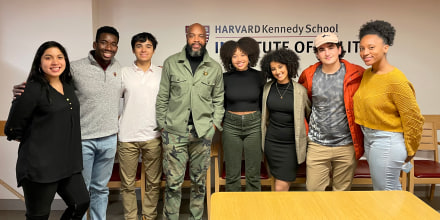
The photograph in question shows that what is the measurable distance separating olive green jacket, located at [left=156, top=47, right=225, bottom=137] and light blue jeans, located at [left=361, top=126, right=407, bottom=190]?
119 cm

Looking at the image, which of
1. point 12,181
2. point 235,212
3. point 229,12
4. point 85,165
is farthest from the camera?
point 229,12

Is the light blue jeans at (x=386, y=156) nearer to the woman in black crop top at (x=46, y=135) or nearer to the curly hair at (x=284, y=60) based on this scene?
the curly hair at (x=284, y=60)

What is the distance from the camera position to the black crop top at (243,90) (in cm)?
282

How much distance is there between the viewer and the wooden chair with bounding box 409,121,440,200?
3236 millimetres

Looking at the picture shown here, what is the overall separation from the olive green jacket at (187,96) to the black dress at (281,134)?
429mm

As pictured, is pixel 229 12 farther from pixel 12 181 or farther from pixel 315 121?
pixel 12 181

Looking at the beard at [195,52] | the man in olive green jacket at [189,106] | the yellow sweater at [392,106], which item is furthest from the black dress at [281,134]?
the beard at [195,52]

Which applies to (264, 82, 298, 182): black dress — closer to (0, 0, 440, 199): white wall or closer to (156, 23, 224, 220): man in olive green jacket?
(156, 23, 224, 220): man in olive green jacket

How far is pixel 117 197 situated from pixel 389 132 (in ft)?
9.72

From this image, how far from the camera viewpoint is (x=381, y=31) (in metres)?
A: 2.31

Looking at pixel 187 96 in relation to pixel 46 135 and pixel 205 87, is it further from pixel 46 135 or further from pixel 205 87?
pixel 46 135

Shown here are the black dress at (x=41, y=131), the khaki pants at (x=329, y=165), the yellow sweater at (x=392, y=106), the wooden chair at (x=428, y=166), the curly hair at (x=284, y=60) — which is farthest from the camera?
the wooden chair at (x=428, y=166)

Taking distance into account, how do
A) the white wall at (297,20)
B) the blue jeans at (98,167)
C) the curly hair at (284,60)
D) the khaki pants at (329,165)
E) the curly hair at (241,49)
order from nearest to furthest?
1. the blue jeans at (98,167)
2. the khaki pants at (329,165)
3. the curly hair at (284,60)
4. the curly hair at (241,49)
5. the white wall at (297,20)

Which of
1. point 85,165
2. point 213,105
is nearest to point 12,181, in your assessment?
point 85,165
